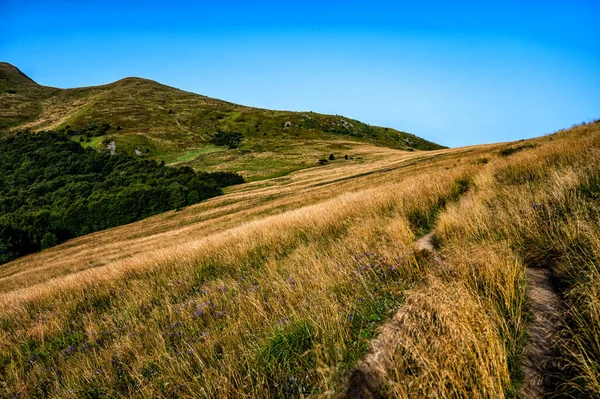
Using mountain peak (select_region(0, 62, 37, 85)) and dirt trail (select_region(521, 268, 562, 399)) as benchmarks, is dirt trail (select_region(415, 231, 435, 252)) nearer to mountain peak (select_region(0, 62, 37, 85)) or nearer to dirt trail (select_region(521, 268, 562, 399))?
dirt trail (select_region(521, 268, 562, 399))

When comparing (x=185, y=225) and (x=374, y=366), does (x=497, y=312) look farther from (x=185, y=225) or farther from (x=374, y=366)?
(x=185, y=225)

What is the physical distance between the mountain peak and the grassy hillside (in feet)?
12.3

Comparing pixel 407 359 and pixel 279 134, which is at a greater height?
pixel 279 134

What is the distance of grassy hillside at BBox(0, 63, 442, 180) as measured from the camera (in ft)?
255

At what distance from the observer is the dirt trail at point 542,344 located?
2078 millimetres

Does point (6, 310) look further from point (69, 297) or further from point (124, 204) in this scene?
point (124, 204)

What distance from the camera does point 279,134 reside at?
105938 mm

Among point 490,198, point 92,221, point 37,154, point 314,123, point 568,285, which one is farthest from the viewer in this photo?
point 314,123

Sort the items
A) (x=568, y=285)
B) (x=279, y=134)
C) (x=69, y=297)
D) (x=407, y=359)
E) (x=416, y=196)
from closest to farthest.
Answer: (x=407, y=359) < (x=568, y=285) < (x=69, y=297) < (x=416, y=196) < (x=279, y=134)

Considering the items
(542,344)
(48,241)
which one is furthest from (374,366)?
(48,241)

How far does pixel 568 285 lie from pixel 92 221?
5422 centimetres

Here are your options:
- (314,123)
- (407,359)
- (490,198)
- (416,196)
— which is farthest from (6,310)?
(314,123)

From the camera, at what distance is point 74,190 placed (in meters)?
55.9

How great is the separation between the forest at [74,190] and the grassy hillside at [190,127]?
12.6 meters
